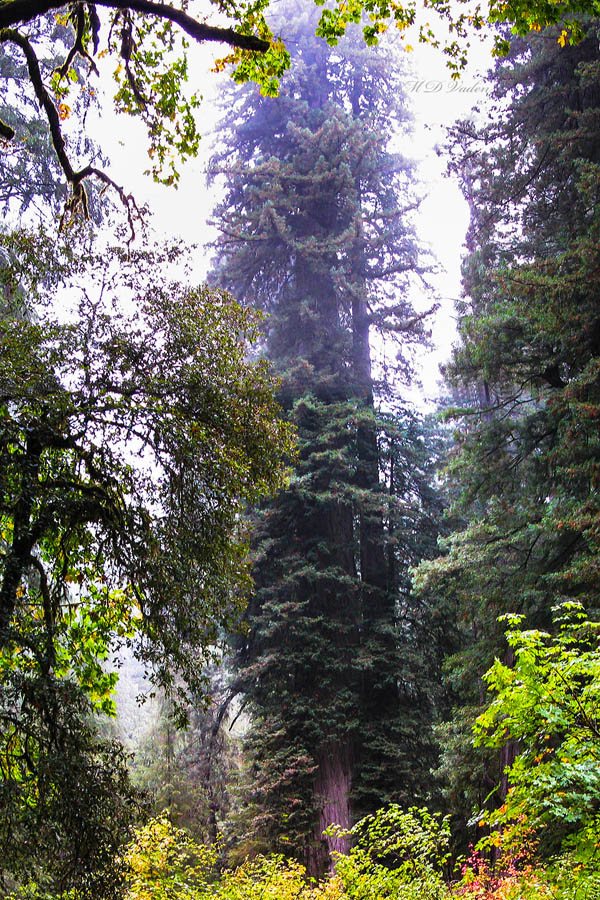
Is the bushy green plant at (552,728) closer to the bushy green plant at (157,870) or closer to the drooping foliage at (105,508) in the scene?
the drooping foliage at (105,508)

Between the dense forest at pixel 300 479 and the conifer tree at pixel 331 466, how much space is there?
8cm

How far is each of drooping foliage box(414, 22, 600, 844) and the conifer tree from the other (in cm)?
252

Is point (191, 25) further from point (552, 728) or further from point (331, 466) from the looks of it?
→ point (331, 466)

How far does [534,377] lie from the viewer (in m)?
9.86

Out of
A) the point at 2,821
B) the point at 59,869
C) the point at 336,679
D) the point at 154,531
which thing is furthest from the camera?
the point at 336,679

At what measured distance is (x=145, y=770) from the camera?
1472 centimetres

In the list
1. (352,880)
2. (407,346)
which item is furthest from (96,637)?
→ (407,346)

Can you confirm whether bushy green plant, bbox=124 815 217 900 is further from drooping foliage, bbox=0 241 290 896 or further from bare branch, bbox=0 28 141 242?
bare branch, bbox=0 28 141 242

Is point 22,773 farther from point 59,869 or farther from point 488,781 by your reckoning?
point 488,781

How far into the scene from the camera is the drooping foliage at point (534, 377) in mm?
8516

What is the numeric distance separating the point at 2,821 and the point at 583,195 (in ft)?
29.9

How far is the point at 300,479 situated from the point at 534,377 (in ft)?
15.7

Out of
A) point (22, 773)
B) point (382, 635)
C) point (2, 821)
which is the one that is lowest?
point (2, 821)

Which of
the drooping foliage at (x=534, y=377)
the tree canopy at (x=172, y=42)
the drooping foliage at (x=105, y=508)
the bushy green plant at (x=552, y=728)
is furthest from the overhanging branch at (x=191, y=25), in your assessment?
the drooping foliage at (x=534, y=377)
